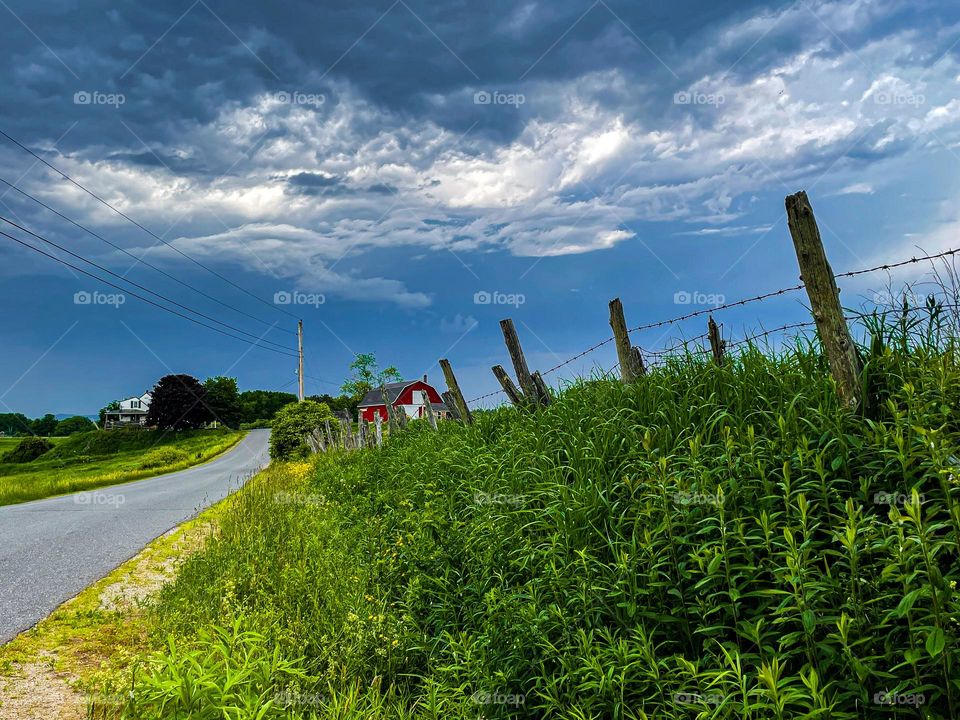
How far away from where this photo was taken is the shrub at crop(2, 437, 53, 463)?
174ft

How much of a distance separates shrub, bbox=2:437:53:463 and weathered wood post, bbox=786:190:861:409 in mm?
63852

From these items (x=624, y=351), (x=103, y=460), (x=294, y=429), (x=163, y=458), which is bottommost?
(x=163, y=458)

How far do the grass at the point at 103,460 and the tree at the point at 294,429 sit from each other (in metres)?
7.26

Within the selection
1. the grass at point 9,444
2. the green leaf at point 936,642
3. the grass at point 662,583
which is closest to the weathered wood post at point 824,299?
the grass at point 662,583

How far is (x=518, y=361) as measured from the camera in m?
9.27

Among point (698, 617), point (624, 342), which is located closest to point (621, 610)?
point (698, 617)

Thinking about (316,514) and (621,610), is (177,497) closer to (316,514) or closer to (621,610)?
(316,514)

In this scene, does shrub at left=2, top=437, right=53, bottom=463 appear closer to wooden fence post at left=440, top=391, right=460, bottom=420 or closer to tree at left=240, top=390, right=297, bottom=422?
tree at left=240, top=390, right=297, bottom=422

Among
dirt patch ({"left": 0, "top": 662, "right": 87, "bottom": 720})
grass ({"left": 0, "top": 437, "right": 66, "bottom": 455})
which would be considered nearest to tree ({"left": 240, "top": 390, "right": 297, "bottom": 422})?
grass ({"left": 0, "top": 437, "right": 66, "bottom": 455})

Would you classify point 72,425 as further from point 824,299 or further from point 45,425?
point 824,299

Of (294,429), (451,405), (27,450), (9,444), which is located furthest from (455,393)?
(9,444)

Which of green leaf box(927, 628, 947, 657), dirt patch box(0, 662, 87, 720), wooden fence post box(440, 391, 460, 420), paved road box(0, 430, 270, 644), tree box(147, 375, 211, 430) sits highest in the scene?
tree box(147, 375, 211, 430)

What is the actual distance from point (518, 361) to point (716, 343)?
11.9 feet

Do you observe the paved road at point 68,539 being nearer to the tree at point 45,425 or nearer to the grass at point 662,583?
the grass at point 662,583
